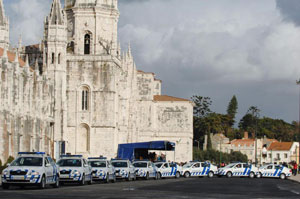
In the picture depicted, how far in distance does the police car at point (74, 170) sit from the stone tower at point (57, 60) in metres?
37.2

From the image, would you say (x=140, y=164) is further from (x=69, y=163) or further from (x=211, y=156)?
(x=211, y=156)

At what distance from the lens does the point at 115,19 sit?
271 ft

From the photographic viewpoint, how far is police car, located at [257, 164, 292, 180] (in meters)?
60.4

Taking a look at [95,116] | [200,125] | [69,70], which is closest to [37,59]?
[69,70]

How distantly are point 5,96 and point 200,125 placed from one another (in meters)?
85.6

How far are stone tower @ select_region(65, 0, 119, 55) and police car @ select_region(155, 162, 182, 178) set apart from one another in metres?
26.8

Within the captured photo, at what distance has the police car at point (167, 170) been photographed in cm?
5405

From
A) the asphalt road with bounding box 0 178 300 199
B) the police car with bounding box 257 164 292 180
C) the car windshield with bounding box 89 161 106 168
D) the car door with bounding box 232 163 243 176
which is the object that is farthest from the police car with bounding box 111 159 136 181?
the police car with bounding box 257 164 292 180

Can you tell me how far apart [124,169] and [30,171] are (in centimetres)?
1592

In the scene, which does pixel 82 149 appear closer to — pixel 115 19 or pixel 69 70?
pixel 69 70

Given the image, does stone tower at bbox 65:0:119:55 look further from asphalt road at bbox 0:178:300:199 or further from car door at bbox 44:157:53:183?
car door at bbox 44:157:53:183

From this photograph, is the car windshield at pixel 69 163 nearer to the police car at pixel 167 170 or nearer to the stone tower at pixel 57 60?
the police car at pixel 167 170

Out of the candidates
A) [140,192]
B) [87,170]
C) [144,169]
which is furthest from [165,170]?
[140,192]

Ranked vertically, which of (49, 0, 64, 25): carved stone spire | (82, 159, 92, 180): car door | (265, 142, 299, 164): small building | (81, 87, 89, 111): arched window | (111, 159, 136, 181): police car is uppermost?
(49, 0, 64, 25): carved stone spire
